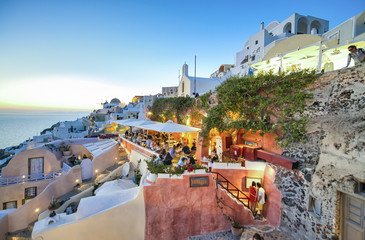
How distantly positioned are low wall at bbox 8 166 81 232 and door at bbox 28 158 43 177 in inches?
113

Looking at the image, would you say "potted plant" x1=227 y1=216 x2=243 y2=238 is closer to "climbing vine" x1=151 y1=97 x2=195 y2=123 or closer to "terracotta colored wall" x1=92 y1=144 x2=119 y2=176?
"climbing vine" x1=151 y1=97 x2=195 y2=123

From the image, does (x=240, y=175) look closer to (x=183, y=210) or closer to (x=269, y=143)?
(x=269, y=143)

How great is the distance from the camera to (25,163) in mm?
13219

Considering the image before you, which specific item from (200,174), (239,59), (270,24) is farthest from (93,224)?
(270,24)

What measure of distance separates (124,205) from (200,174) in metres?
3.63

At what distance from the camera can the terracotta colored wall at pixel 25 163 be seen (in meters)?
12.6

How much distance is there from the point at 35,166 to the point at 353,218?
66.1 ft

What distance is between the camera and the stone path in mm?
6465

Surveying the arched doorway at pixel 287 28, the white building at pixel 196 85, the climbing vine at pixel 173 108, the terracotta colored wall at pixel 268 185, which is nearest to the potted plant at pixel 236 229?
the terracotta colored wall at pixel 268 185

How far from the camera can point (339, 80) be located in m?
5.55

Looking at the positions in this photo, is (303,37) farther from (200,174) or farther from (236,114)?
(200,174)

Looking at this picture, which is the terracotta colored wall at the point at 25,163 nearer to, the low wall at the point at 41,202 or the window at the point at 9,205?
the window at the point at 9,205

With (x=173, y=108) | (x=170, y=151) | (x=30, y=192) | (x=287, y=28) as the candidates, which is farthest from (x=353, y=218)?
(x=287, y=28)

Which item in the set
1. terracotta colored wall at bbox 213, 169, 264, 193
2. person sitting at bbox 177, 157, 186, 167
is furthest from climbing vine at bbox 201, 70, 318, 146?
person sitting at bbox 177, 157, 186, 167
